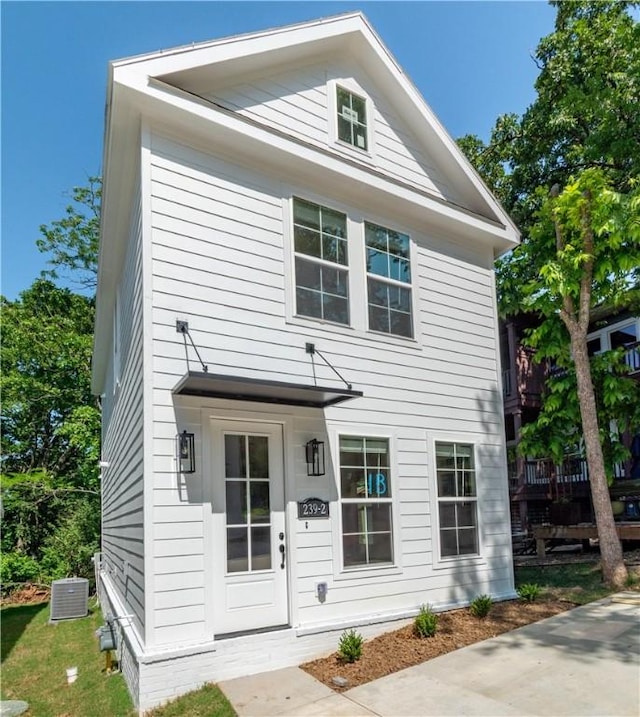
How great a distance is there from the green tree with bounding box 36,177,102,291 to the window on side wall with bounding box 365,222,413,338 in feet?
54.2

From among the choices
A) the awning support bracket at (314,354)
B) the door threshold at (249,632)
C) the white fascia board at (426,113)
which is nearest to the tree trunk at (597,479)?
the white fascia board at (426,113)

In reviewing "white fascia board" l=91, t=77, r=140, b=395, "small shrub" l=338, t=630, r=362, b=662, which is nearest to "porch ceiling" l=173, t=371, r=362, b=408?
"small shrub" l=338, t=630, r=362, b=662

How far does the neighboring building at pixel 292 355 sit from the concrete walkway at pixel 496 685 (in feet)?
2.10

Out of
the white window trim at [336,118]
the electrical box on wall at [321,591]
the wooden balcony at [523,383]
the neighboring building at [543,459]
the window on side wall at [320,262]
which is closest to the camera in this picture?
the electrical box on wall at [321,591]

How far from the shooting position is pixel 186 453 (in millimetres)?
5227

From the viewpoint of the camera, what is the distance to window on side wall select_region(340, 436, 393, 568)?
249 inches

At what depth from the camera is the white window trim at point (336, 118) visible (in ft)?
23.6

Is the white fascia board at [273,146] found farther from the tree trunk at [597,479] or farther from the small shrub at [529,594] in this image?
the small shrub at [529,594]

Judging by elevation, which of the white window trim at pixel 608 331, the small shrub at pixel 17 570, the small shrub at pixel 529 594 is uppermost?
the white window trim at pixel 608 331

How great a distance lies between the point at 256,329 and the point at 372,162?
10.2 feet

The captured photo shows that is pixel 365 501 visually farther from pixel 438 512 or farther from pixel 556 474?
pixel 556 474

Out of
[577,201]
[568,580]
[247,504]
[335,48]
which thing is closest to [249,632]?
[247,504]

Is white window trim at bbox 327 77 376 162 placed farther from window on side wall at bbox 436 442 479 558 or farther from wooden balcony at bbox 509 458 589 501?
wooden balcony at bbox 509 458 589 501

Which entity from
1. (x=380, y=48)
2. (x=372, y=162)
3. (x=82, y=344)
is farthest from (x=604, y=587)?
(x=82, y=344)
